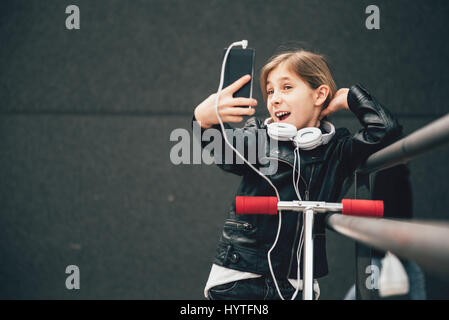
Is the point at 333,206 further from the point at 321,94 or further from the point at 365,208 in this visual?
the point at 321,94

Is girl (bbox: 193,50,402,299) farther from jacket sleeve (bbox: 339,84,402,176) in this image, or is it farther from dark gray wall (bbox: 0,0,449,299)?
dark gray wall (bbox: 0,0,449,299)

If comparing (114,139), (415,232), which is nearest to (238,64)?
(415,232)

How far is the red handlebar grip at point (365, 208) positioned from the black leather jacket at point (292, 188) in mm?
205

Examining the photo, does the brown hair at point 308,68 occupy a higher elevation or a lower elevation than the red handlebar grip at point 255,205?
higher

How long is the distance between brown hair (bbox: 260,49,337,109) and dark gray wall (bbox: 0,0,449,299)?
75 cm

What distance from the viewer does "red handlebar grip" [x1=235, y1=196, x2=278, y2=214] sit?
0.67 meters

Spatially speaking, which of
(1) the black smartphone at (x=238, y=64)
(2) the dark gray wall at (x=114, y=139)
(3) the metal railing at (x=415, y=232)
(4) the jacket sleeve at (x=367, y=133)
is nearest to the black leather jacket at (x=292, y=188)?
(4) the jacket sleeve at (x=367, y=133)

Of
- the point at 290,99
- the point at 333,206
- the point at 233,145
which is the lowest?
the point at 333,206

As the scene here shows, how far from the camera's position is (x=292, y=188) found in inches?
35.6

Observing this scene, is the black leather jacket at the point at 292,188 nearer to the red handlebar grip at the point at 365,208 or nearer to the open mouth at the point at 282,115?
the open mouth at the point at 282,115

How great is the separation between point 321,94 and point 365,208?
42 centimetres

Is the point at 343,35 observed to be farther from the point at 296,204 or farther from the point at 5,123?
the point at 5,123

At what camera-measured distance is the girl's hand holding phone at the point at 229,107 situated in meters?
0.76

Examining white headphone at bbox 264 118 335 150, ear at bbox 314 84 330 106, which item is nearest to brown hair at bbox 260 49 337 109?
ear at bbox 314 84 330 106
